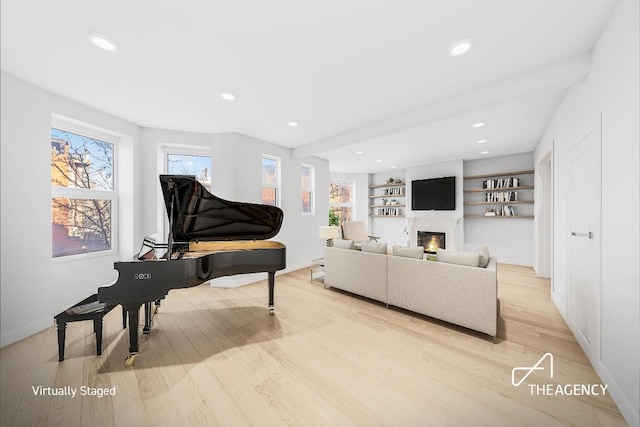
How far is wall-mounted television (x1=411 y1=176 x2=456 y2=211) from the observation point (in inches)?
225

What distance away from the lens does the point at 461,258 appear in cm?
244

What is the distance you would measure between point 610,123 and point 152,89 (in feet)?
13.2

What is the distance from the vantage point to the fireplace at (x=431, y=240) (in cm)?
596

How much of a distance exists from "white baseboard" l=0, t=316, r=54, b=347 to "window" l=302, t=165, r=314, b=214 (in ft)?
13.6

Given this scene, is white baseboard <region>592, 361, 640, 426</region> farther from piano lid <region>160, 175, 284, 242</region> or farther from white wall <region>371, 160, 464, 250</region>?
white wall <region>371, 160, 464, 250</region>

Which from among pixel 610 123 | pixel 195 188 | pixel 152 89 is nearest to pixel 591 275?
pixel 610 123

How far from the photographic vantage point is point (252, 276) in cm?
412

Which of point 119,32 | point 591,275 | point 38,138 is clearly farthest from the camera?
point 38,138

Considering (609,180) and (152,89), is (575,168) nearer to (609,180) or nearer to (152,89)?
(609,180)

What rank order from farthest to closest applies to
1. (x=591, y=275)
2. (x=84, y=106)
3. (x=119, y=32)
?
(x=84, y=106) → (x=591, y=275) → (x=119, y=32)

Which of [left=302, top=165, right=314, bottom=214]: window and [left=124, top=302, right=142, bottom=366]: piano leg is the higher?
[left=302, top=165, right=314, bottom=214]: window

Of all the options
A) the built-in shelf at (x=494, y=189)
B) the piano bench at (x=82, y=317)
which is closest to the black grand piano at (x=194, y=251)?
the piano bench at (x=82, y=317)

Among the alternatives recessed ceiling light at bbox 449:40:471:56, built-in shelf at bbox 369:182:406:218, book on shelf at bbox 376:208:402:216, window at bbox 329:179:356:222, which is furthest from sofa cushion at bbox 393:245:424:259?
window at bbox 329:179:356:222

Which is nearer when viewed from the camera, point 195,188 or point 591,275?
point 591,275
